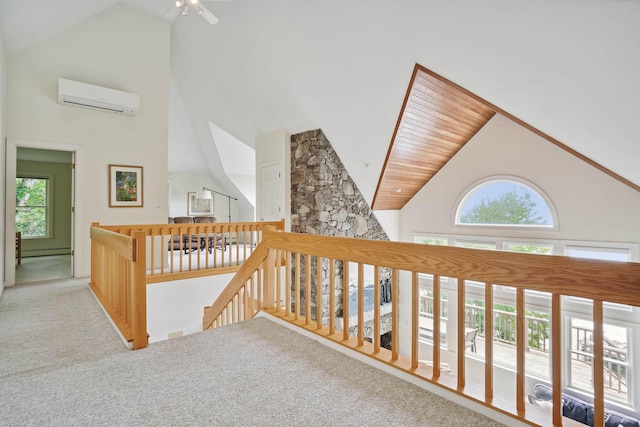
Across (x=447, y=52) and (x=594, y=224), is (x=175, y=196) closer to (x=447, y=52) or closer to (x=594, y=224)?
(x=447, y=52)

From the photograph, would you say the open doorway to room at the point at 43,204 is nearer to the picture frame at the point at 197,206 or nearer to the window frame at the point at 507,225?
the picture frame at the point at 197,206

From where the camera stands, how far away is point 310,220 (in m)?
5.80

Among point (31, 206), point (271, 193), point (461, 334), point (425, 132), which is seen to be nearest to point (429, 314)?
point (425, 132)

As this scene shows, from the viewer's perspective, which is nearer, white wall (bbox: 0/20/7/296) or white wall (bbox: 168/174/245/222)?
white wall (bbox: 0/20/7/296)

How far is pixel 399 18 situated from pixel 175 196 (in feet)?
25.2

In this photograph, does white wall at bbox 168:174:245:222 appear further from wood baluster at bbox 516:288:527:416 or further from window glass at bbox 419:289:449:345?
wood baluster at bbox 516:288:527:416

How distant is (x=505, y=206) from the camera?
6.14 metres

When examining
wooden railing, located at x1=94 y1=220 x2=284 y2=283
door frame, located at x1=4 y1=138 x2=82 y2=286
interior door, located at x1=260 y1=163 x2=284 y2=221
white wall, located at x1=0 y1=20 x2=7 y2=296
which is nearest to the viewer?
white wall, located at x1=0 y1=20 x2=7 y2=296

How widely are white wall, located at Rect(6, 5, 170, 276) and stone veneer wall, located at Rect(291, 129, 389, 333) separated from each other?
2.26 metres

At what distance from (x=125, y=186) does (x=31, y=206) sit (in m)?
4.40

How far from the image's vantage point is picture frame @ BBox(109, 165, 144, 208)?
198 inches

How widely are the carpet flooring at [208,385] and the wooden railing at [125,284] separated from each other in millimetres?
130

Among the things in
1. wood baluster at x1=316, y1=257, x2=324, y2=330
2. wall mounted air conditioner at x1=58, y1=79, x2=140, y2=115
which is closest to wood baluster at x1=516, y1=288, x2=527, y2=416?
wood baluster at x1=316, y1=257, x2=324, y2=330

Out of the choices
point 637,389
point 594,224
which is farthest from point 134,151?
point 637,389
